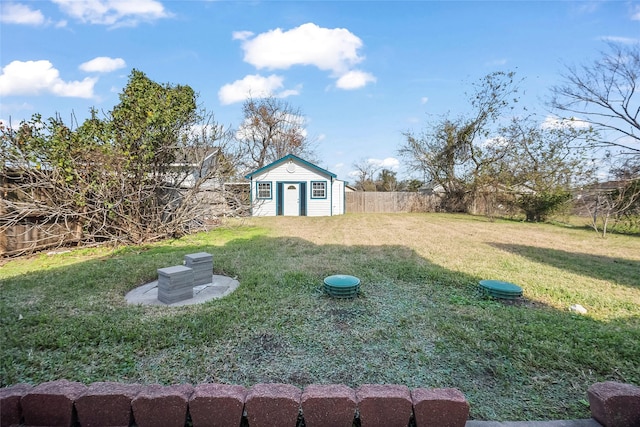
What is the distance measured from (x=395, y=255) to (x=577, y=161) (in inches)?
560

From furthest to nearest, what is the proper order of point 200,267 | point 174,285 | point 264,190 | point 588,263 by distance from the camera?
point 264,190
point 588,263
point 200,267
point 174,285

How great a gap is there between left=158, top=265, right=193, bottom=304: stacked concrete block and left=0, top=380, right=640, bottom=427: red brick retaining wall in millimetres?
2058

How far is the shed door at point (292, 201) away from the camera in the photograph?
17828mm

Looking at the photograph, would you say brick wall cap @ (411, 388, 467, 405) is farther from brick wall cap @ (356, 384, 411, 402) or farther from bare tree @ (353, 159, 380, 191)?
bare tree @ (353, 159, 380, 191)

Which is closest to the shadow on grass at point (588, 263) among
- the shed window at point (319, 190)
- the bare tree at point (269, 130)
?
the shed window at point (319, 190)

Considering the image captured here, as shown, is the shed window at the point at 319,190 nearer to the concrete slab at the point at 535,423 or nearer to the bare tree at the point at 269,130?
the bare tree at the point at 269,130

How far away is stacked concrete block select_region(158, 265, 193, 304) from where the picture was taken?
12.3 ft

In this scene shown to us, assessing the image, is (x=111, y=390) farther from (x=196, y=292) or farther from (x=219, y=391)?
(x=196, y=292)

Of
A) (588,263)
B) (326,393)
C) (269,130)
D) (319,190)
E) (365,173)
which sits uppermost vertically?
(269,130)

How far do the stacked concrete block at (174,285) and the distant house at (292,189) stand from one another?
13678 millimetres

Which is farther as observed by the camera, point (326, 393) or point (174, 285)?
point (174, 285)

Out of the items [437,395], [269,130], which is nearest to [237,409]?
[437,395]

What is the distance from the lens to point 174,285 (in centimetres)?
376

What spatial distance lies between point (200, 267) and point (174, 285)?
0.74m
